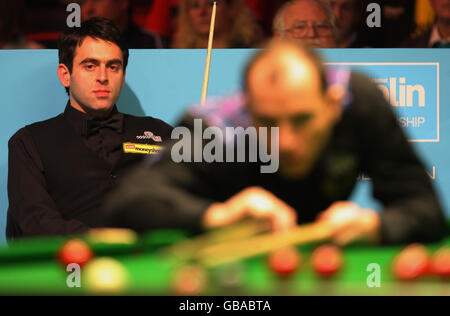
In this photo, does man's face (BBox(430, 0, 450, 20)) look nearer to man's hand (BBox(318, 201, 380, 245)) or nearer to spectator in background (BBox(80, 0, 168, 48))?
spectator in background (BBox(80, 0, 168, 48))

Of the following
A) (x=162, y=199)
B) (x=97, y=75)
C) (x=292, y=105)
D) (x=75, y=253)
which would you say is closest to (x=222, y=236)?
(x=162, y=199)

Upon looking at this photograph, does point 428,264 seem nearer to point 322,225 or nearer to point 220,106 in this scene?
point 322,225

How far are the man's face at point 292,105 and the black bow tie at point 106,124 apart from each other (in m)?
0.76

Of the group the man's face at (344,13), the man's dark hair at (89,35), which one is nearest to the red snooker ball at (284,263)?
the man's dark hair at (89,35)

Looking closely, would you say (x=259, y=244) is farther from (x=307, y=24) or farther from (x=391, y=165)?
(x=307, y=24)

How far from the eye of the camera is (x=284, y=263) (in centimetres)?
133

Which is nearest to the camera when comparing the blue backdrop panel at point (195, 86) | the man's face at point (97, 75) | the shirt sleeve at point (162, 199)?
the shirt sleeve at point (162, 199)

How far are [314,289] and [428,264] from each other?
0.88 feet

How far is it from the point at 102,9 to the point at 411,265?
2012 millimetres

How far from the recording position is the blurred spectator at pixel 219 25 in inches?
106

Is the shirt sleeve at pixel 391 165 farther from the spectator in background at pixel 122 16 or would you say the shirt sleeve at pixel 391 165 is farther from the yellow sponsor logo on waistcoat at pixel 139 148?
the spectator in background at pixel 122 16

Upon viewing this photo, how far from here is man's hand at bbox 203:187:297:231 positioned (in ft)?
5.01

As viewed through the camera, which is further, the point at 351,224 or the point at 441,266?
the point at 351,224
